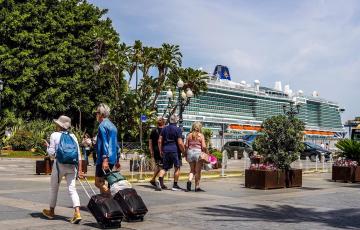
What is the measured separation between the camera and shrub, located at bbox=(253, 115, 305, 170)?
13477 mm

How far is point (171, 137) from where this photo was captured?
11.9m

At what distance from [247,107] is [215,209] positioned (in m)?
102

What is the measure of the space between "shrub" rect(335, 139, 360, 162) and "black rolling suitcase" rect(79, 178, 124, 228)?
11.5 metres

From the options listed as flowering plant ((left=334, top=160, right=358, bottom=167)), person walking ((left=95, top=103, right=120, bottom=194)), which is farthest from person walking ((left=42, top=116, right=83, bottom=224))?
flowering plant ((left=334, top=160, right=358, bottom=167))

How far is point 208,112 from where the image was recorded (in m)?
99.1

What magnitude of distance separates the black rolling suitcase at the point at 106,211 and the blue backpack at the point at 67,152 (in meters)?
0.65

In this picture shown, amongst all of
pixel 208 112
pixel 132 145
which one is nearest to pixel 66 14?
pixel 132 145

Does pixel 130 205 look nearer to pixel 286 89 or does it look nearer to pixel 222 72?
pixel 222 72

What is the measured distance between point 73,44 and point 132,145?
12690 millimetres

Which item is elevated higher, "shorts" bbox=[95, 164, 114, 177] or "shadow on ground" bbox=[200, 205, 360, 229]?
"shorts" bbox=[95, 164, 114, 177]

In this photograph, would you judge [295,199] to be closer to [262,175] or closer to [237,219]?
[262,175]

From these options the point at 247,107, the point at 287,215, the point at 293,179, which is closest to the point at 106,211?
the point at 287,215

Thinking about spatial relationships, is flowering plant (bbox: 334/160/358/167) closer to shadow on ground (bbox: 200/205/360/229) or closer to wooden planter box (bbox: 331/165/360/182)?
wooden planter box (bbox: 331/165/360/182)

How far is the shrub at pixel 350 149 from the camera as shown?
1672 cm
